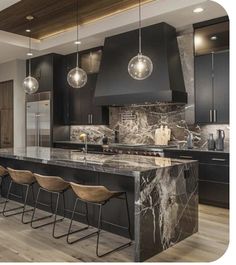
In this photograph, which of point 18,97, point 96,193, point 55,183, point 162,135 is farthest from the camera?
point 18,97

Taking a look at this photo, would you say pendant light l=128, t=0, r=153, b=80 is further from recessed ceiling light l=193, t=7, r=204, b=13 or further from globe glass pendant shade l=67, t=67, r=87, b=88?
recessed ceiling light l=193, t=7, r=204, b=13

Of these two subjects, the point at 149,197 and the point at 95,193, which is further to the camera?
the point at 95,193

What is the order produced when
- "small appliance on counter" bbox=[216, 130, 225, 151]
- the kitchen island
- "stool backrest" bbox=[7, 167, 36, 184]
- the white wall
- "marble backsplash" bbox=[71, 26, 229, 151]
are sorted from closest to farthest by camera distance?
the kitchen island < "stool backrest" bbox=[7, 167, 36, 184] < "small appliance on counter" bbox=[216, 130, 225, 151] < "marble backsplash" bbox=[71, 26, 229, 151] < the white wall

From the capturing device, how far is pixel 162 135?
571 cm

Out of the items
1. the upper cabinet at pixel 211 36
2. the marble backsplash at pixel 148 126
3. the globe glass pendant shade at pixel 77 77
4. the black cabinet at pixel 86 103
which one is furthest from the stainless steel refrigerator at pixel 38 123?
the upper cabinet at pixel 211 36

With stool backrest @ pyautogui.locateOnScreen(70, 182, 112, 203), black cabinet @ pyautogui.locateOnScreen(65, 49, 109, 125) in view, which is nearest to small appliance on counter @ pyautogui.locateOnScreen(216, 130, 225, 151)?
stool backrest @ pyautogui.locateOnScreen(70, 182, 112, 203)

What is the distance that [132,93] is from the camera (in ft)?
17.9

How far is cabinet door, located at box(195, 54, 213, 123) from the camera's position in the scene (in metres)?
5.02

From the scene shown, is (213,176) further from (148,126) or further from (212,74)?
(148,126)

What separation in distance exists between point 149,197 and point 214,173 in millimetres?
2240

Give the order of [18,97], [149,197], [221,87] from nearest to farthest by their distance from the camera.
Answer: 1. [149,197]
2. [221,87]
3. [18,97]

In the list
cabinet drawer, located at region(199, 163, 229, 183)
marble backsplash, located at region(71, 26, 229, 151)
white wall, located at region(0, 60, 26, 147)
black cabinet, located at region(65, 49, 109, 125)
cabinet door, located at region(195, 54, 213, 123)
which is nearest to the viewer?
cabinet drawer, located at region(199, 163, 229, 183)

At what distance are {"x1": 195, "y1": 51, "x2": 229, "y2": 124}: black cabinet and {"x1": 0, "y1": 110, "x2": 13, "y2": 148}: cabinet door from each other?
5425 mm

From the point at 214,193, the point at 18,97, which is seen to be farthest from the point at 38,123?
the point at 214,193
